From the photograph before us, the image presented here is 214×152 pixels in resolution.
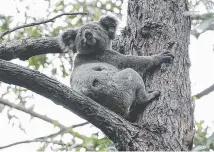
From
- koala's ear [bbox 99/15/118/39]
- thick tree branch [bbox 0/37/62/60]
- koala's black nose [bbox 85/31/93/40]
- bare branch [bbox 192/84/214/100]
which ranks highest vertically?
koala's ear [bbox 99/15/118/39]

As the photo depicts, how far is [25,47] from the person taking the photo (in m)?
4.69

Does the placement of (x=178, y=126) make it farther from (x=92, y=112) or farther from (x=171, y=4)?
(x=171, y=4)

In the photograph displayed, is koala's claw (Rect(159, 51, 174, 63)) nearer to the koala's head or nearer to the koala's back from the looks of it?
the koala's back

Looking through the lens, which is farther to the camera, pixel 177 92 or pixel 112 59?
pixel 112 59

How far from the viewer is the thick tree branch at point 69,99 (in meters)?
3.24

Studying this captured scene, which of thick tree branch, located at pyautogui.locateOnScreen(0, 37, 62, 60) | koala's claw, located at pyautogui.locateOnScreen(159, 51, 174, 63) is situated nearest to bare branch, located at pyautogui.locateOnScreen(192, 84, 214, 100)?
koala's claw, located at pyautogui.locateOnScreen(159, 51, 174, 63)

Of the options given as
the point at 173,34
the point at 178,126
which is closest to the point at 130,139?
the point at 178,126

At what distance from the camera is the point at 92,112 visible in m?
3.39

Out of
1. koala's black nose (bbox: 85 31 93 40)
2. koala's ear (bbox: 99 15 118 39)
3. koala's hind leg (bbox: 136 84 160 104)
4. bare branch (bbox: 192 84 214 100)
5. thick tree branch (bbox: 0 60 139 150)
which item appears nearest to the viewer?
thick tree branch (bbox: 0 60 139 150)

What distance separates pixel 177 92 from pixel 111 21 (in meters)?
1.66

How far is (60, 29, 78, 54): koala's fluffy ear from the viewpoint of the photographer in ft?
15.9

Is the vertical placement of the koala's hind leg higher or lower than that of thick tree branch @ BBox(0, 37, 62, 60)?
lower

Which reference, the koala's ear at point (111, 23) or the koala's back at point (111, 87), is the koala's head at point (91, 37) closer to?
the koala's ear at point (111, 23)

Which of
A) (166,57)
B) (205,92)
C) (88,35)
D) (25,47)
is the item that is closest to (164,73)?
(166,57)
